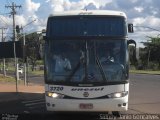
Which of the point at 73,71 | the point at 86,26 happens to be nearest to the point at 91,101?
the point at 73,71

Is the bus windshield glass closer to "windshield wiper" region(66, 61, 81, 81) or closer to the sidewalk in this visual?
"windshield wiper" region(66, 61, 81, 81)

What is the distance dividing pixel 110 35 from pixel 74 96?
6.91 feet

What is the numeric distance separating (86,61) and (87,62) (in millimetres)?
44

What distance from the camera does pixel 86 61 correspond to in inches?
549

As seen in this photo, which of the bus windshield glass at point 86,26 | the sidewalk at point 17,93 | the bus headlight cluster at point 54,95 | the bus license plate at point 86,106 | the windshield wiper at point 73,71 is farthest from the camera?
the sidewalk at point 17,93

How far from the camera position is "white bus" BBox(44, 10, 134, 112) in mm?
13719

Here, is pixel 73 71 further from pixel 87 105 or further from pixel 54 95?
pixel 87 105

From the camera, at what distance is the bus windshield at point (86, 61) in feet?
45.5

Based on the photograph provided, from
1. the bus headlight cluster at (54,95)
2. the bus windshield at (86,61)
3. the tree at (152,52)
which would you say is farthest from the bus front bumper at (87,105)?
the tree at (152,52)

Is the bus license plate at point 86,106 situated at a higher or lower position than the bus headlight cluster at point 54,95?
lower

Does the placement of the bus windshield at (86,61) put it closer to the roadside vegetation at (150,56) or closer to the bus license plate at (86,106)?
the bus license plate at (86,106)

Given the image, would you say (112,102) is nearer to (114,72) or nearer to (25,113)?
(114,72)

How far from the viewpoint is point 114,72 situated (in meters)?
13.9

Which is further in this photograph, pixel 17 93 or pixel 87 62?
pixel 17 93
